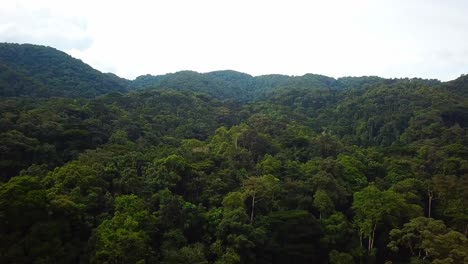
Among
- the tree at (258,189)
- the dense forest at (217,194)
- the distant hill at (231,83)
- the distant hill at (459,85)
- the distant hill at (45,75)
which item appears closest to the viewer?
the dense forest at (217,194)

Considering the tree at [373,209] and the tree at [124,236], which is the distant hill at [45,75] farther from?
the tree at [373,209]

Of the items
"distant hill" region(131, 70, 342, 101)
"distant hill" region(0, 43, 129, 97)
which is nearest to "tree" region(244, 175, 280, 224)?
"distant hill" region(0, 43, 129, 97)

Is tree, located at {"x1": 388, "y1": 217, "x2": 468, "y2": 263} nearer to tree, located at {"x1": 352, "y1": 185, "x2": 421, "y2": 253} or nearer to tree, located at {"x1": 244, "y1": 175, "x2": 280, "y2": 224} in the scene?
tree, located at {"x1": 352, "y1": 185, "x2": 421, "y2": 253}

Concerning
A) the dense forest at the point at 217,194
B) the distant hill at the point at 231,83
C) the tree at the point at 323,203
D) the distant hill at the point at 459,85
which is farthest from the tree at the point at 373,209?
the distant hill at the point at 231,83

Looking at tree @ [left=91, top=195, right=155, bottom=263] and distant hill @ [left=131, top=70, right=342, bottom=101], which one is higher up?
distant hill @ [left=131, top=70, right=342, bottom=101]

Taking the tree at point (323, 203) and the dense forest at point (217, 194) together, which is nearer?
the dense forest at point (217, 194)

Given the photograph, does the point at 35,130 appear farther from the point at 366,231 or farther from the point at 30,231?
the point at 366,231

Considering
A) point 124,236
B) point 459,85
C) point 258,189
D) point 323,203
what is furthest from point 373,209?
point 459,85

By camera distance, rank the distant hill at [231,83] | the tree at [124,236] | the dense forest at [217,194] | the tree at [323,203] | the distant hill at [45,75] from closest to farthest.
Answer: the tree at [124,236] → the dense forest at [217,194] → the tree at [323,203] → the distant hill at [45,75] → the distant hill at [231,83]
